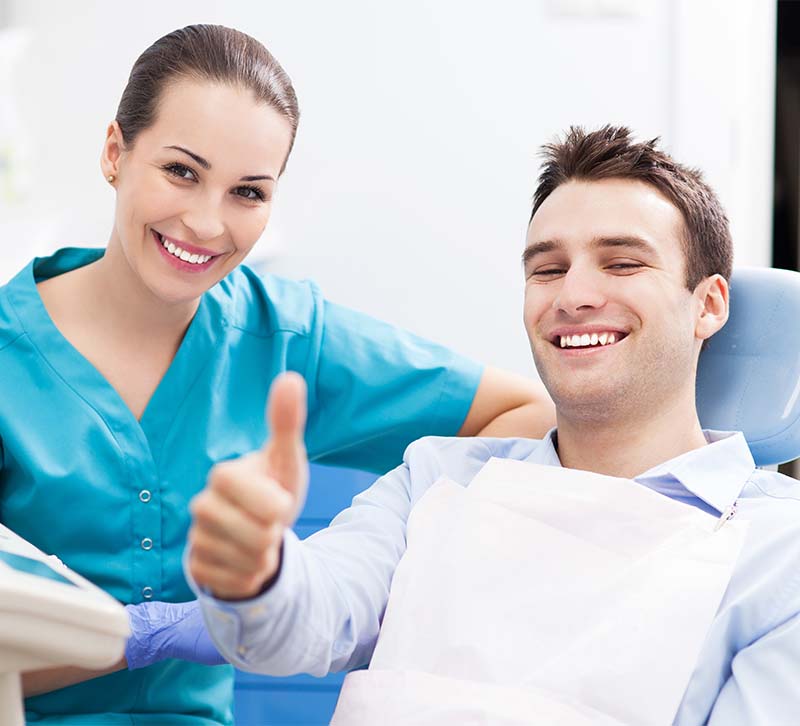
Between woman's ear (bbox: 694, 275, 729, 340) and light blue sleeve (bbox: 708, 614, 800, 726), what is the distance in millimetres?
389

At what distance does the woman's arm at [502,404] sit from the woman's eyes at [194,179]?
0.41 metres

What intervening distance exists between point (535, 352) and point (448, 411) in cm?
31

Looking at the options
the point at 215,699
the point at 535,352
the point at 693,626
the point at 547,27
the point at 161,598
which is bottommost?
the point at 215,699

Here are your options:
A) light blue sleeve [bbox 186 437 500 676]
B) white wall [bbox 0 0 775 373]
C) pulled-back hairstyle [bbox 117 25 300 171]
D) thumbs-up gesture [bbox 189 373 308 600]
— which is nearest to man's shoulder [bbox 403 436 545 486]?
light blue sleeve [bbox 186 437 500 676]

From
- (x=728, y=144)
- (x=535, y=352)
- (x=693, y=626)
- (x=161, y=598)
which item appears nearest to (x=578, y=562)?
(x=693, y=626)

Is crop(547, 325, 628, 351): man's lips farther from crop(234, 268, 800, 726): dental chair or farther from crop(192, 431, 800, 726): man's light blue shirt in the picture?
crop(234, 268, 800, 726): dental chair

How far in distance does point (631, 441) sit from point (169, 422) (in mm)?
582

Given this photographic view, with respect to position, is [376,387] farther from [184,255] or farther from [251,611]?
[251,611]

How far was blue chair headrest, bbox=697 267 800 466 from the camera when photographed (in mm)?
1473

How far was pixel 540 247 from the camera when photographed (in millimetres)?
1384

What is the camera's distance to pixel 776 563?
117 cm

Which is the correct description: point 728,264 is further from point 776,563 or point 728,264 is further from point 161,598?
point 161,598

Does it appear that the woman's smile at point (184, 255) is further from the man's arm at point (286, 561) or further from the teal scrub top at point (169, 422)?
the man's arm at point (286, 561)

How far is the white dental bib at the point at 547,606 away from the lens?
1.12 m
